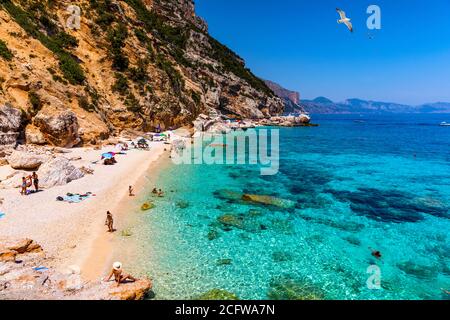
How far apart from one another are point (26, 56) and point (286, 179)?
103 ft

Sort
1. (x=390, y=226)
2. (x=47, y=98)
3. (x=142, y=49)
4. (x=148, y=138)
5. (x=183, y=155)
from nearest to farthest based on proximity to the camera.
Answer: (x=390, y=226), (x=47, y=98), (x=183, y=155), (x=148, y=138), (x=142, y=49)

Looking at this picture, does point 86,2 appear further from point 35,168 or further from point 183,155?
point 35,168

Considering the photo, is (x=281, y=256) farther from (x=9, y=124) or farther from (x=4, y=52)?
(x=4, y=52)

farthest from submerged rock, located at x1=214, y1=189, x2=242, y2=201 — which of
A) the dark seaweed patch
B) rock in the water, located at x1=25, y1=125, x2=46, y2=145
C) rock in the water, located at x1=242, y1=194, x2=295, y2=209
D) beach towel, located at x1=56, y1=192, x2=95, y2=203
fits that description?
rock in the water, located at x1=25, y1=125, x2=46, y2=145

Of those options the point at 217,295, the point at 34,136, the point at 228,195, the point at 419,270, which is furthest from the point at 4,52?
the point at 419,270

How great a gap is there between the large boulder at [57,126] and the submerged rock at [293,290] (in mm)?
26219

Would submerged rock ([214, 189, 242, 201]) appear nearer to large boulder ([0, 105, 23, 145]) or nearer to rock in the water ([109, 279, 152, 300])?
rock in the water ([109, 279, 152, 300])

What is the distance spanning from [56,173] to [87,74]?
85.9 ft

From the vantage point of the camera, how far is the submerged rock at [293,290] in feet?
35.6

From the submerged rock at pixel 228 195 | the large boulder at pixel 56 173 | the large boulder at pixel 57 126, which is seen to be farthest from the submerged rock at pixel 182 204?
the large boulder at pixel 57 126

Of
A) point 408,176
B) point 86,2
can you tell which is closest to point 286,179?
point 408,176

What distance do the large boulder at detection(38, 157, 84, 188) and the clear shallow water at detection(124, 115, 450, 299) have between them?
668cm

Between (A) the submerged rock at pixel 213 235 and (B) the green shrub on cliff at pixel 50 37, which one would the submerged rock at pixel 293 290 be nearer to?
(A) the submerged rock at pixel 213 235
